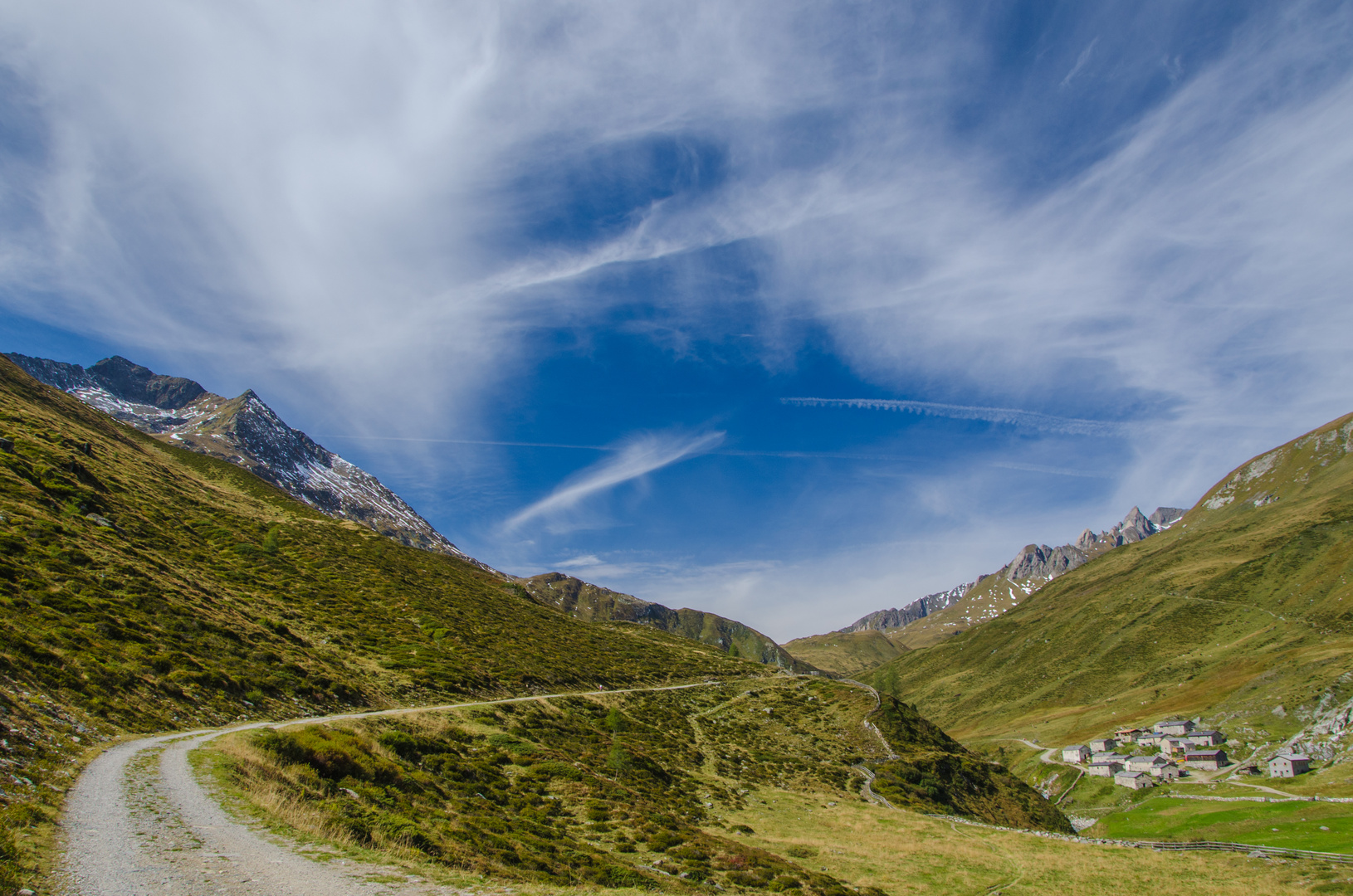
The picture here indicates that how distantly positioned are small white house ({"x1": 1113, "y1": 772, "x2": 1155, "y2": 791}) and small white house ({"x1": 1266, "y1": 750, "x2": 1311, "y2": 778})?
62.3ft

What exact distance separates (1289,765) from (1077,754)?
5174 centimetres

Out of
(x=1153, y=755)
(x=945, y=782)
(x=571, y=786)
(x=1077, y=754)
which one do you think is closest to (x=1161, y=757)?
(x=1153, y=755)

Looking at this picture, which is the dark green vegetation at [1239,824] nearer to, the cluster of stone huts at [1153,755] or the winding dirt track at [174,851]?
the cluster of stone huts at [1153,755]

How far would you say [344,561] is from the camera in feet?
266

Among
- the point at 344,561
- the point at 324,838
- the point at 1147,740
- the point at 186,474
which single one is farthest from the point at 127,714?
the point at 1147,740

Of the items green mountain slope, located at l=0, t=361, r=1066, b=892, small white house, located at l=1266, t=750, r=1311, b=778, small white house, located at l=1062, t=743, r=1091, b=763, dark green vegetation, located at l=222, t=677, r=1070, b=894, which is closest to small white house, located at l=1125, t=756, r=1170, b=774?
small white house, located at l=1062, t=743, r=1091, b=763

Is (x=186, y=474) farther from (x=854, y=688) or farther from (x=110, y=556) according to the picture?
(x=854, y=688)

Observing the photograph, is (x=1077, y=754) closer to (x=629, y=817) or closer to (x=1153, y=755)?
(x=1153, y=755)

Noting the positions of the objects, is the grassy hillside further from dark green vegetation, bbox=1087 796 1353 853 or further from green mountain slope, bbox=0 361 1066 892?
dark green vegetation, bbox=1087 796 1353 853

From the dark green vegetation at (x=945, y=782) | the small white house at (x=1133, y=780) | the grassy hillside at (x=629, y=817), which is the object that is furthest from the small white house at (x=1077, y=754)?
the grassy hillside at (x=629, y=817)

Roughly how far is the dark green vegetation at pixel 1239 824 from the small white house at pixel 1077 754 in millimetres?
45593

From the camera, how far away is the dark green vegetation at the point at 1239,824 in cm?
5697

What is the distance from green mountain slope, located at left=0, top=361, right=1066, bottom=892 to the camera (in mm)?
20906

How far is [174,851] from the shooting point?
11430 millimetres
